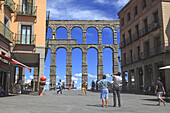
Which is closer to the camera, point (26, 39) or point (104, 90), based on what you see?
point (104, 90)

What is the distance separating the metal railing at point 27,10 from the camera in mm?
18094

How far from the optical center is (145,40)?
2595 centimetres

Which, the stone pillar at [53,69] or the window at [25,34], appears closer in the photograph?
the window at [25,34]

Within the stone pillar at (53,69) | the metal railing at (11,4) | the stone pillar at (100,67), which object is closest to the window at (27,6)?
the metal railing at (11,4)

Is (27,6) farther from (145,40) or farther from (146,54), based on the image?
(146,54)

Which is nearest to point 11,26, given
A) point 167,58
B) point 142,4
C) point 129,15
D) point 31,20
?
point 31,20

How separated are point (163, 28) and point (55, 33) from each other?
103ft

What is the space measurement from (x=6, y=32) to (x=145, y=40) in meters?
17.2

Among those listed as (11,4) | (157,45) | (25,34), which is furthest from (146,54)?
(11,4)

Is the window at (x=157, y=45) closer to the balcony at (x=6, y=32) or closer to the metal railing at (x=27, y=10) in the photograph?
the metal railing at (x=27, y=10)

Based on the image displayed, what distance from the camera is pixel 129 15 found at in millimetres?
31703

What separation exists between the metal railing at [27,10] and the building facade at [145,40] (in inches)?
530

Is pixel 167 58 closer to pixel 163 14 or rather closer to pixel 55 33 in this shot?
pixel 163 14

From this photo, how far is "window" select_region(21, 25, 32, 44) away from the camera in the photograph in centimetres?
1806
